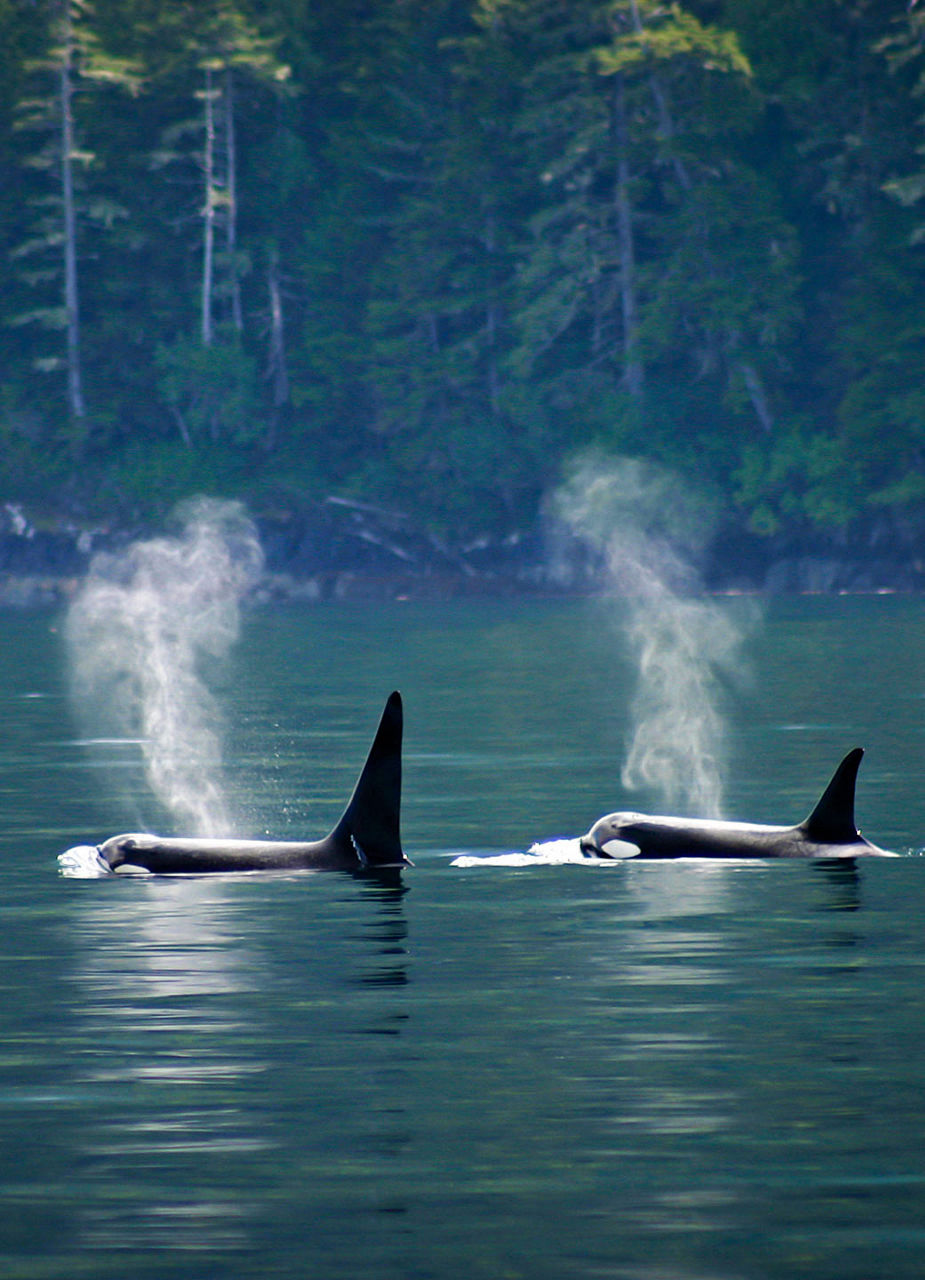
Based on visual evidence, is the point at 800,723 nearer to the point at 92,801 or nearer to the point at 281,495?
the point at 92,801

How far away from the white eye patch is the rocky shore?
80154mm

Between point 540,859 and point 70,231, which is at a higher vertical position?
point 70,231

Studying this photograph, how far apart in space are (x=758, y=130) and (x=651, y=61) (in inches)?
298

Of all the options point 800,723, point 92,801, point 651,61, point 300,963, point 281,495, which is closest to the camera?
point 300,963

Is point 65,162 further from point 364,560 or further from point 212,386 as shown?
point 364,560

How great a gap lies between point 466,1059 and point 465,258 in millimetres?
98781

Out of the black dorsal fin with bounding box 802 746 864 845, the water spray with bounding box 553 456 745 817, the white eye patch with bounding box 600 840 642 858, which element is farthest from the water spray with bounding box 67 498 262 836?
Result: the black dorsal fin with bounding box 802 746 864 845

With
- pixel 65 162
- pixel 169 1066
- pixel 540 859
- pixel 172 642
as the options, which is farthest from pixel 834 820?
pixel 65 162

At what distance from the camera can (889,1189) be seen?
10.6 metres

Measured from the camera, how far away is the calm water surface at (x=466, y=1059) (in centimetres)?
1001

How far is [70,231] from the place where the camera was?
109m

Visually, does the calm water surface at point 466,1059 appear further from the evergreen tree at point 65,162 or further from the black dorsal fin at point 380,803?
the evergreen tree at point 65,162

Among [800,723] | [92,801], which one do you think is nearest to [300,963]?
[92,801]

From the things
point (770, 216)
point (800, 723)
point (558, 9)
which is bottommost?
point (800, 723)
